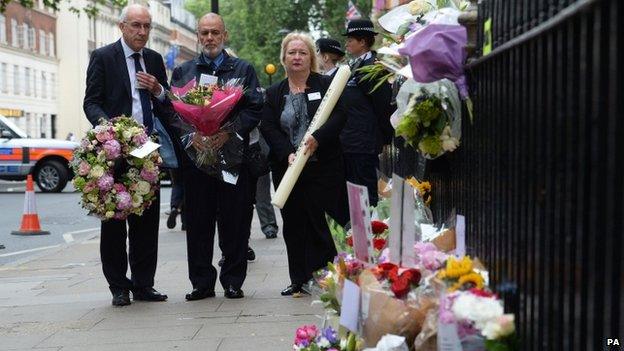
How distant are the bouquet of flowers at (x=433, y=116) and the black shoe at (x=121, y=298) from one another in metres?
3.36

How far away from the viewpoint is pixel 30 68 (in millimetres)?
62344

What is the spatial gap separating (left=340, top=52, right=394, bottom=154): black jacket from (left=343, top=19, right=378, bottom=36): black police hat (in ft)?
0.84

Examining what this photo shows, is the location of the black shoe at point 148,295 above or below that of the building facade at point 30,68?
below

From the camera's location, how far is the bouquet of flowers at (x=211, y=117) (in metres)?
7.08

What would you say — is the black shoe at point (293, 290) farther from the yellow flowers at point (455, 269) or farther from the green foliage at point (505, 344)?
the green foliage at point (505, 344)

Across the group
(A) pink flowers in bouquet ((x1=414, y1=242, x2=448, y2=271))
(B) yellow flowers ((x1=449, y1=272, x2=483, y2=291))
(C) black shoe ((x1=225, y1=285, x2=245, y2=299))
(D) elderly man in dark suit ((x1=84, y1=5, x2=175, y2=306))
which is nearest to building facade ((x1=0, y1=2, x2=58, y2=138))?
(D) elderly man in dark suit ((x1=84, y1=5, x2=175, y2=306))

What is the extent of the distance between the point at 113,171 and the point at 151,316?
1084 millimetres

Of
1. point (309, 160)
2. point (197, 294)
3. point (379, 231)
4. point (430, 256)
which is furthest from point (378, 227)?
point (197, 294)

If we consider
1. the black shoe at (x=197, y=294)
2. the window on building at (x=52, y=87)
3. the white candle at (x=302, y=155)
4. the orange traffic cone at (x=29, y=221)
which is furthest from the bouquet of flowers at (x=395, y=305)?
the window on building at (x=52, y=87)

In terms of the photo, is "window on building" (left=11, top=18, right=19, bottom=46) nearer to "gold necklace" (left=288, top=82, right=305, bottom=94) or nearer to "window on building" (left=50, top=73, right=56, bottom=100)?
"window on building" (left=50, top=73, right=56, bottom=100)

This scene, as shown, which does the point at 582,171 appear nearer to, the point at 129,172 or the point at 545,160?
the point at 545,160

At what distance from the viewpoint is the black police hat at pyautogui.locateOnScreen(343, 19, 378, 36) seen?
8602mm

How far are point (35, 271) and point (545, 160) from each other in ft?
28.3

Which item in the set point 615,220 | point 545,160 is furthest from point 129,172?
point 615,220
